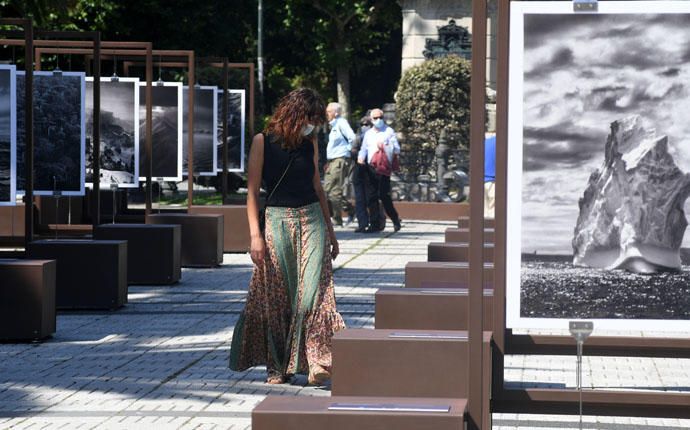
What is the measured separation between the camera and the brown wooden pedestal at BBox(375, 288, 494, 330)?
29.3 ft

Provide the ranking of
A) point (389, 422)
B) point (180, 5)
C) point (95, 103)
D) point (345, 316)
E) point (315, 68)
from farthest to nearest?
point (315, 68) → point (180, 5) → point (95, 103) → point (345, 316) → point (389, 422)

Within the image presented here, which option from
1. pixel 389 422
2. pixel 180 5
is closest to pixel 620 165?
pixel 389 422

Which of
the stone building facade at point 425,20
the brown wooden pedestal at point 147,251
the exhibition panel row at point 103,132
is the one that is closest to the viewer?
the exhibition panel row at point 103,132

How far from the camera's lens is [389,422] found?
5.71m

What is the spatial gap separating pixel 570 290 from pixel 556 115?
29.1 inches

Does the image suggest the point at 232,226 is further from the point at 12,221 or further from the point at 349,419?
the point at 349,419

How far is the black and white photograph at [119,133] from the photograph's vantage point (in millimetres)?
20094

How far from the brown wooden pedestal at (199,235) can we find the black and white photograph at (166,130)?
246 centimetres

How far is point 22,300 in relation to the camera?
11.8m

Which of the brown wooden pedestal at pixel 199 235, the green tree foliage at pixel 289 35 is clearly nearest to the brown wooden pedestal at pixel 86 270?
the brown wooden pedestal at pixel 199 235

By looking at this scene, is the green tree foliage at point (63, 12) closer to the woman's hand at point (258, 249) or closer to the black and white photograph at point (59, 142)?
the black and white photograph at point (59, 142)

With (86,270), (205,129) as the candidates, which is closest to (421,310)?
(86,270)

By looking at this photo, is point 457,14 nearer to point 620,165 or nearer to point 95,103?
point 95,103

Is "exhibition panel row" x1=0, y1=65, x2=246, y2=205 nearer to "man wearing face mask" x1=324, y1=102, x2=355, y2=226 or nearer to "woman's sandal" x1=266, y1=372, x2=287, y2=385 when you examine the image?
"man wearing face mask" x1=324, y1=102, x2=355, y2=226
